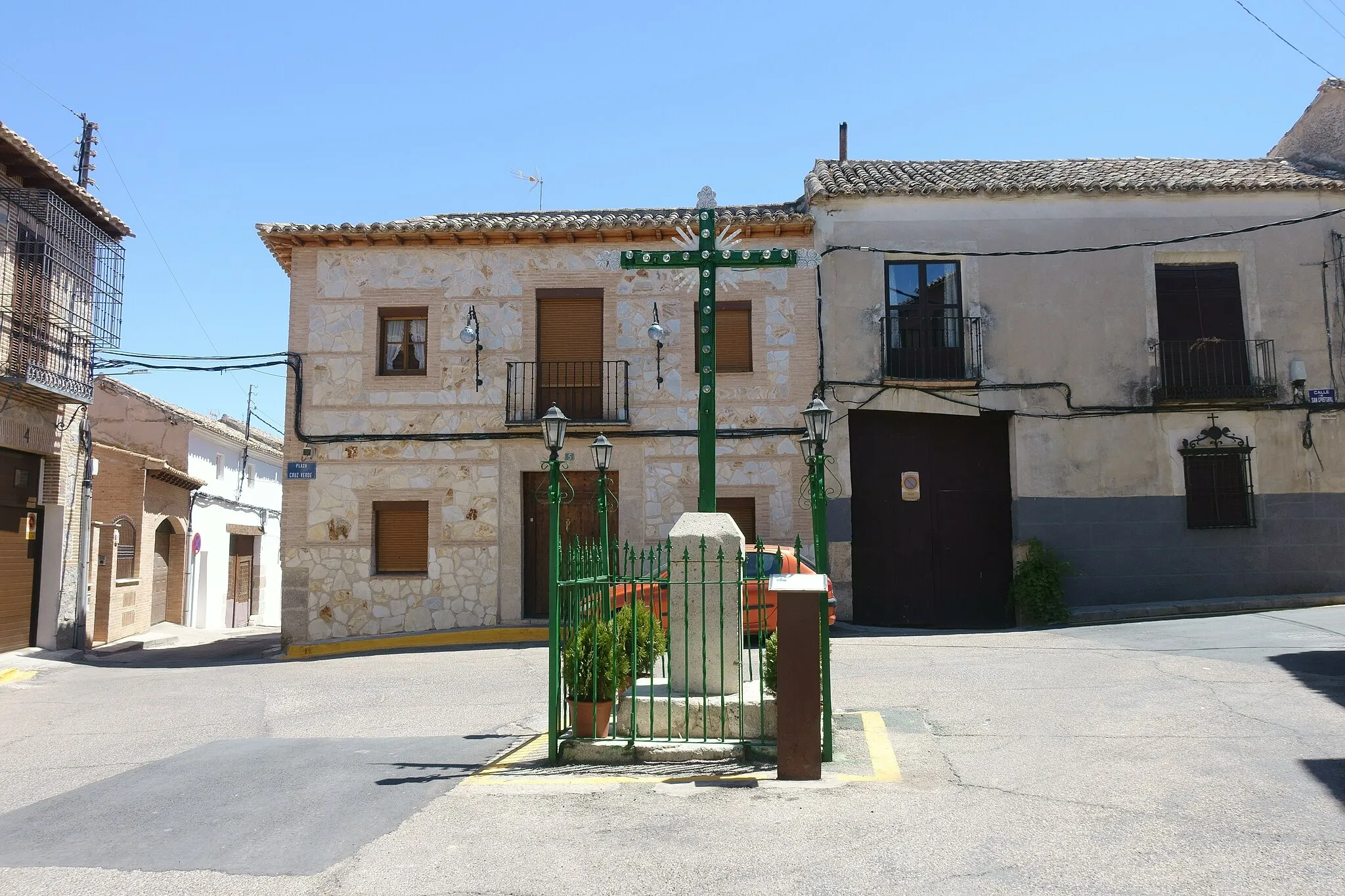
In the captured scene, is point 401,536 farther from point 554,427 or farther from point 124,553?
point 554,427

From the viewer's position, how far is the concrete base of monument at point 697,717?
609cm

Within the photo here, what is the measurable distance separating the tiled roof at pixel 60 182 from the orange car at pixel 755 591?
9.52 metres

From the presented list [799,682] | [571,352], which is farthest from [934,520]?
[799,682]

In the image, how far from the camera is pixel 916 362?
15.1m

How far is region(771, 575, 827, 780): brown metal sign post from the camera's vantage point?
17.7 feet

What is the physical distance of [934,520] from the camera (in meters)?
15.2

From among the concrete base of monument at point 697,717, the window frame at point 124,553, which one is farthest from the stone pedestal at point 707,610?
the window frame at point 124,553

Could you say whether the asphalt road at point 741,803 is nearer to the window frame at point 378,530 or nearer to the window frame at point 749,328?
the window frame at point 378,530

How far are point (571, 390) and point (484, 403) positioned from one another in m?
1.30

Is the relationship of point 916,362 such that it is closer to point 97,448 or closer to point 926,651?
point 926,651

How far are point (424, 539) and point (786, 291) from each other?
655cm

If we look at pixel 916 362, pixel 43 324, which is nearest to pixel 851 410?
pixel 916 362

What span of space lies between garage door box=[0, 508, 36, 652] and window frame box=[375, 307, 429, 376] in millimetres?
5230

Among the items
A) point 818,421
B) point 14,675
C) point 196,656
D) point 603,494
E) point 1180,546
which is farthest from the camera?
point 196,656
